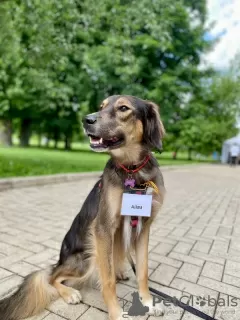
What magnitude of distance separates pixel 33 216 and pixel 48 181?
10.5ft

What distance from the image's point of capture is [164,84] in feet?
72.4

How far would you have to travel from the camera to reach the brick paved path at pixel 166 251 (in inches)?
89.0

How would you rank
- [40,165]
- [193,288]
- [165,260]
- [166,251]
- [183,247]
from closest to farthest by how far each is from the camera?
[193,288], [165,260], [166,251], [183,247], [40,165]

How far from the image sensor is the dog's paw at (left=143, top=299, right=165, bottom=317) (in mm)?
2125

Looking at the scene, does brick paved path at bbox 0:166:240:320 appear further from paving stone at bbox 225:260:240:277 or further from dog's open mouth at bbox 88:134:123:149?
dog's open mouth at bbox 88:134:123:149

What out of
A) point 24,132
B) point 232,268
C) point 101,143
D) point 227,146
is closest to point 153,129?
point 101,143

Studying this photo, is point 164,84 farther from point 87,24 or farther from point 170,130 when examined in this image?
point 87,24

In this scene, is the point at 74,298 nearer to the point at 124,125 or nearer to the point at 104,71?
the point at 124,125

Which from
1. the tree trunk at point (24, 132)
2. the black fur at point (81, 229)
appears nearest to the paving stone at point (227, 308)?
the black fur at point (81, 229)

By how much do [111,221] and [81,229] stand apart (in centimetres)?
37

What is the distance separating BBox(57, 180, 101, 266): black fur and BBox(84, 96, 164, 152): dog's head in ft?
1.40

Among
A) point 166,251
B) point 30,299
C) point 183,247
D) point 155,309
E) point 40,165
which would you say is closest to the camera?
point 30,299

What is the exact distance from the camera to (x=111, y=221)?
2096 mm

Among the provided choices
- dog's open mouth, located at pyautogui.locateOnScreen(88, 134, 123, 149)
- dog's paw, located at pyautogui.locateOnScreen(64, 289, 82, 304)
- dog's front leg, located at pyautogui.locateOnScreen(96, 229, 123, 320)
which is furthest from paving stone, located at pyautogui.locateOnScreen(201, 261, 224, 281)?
dog's open mouth, located at pyautogui.locateOnScreen(88, 134, 123, 149)
